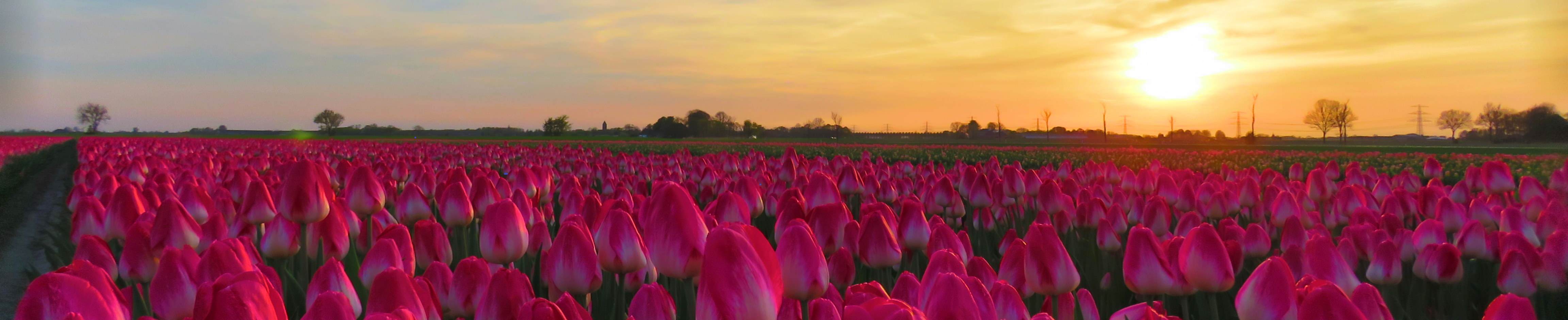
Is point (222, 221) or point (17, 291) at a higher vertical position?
point (222, 221)

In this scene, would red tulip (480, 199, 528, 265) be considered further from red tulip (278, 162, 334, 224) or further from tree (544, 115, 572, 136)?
tree (544, 115, 572, 136)

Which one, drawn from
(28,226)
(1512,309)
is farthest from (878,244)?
(28,226)

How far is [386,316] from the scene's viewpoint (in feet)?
3.84

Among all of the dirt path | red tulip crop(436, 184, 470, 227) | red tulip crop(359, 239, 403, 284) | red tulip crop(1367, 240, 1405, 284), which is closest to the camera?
red tulip crop(359, 239, 403, 284)

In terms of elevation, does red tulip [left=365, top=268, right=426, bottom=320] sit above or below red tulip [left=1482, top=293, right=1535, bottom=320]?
above

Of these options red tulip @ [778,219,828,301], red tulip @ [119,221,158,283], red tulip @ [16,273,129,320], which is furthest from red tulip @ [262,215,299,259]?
red tulip @ [778,219,828,301]

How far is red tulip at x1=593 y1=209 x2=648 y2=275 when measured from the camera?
1.93 metres

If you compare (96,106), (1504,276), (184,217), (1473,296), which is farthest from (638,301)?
(96,106)

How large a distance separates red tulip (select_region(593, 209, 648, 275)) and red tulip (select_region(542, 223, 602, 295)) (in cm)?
5

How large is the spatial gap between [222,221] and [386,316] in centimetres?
237

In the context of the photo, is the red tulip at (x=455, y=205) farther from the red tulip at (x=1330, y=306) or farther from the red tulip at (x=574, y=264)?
the red tulip at (x=1330, y=306)

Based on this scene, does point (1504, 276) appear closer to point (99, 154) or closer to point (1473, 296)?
point (1473, 296)

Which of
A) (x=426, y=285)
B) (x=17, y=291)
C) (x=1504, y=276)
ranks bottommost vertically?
(x=17, y=291)

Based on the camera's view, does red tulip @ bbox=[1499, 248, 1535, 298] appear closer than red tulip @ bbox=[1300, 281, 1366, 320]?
No
